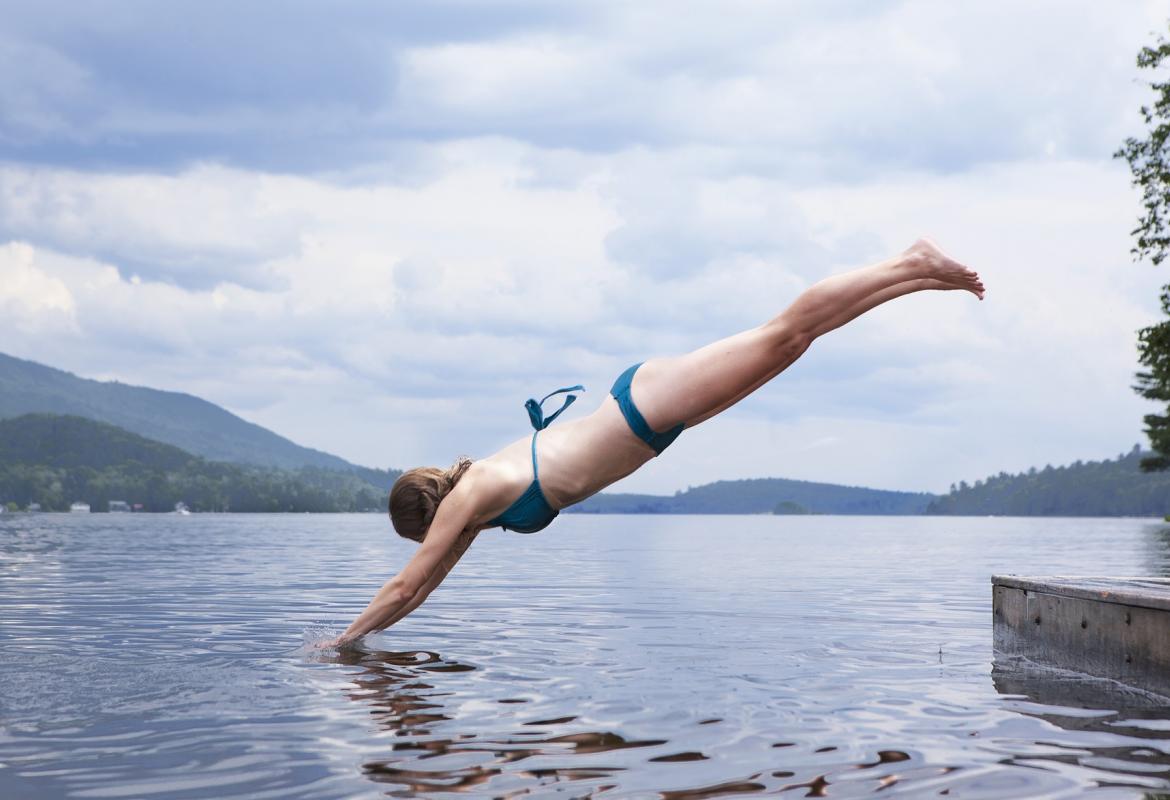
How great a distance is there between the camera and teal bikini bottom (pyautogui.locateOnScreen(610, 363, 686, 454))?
7809 millimetres

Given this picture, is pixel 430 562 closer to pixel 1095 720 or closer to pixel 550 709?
pixel 550 709

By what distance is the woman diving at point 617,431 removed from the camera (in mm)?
7531

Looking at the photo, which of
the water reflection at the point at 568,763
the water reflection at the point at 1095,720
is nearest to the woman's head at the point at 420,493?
the water reflection at the point at 568,763

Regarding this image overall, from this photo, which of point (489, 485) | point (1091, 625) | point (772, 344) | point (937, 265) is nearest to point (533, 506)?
point (489, 485)

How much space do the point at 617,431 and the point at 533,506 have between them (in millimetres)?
941

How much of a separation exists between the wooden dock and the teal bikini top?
4545mm

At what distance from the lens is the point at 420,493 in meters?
8.71

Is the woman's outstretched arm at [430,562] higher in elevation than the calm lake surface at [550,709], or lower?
higher

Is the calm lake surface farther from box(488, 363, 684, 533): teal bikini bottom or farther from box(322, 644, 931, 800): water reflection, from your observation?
box(488, 363, 684, 533): teal bikini bottom

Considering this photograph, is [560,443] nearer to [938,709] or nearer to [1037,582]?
[938,709]

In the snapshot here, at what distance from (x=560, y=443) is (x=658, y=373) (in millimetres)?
944

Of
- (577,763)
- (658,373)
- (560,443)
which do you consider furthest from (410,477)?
(577,763)

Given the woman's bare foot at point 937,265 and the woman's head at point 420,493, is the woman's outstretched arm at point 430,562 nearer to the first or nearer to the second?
the woman's head at point 420,493

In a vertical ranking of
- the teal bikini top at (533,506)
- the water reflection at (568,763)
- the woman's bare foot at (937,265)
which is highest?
the woman's bare foot at (937,265)
